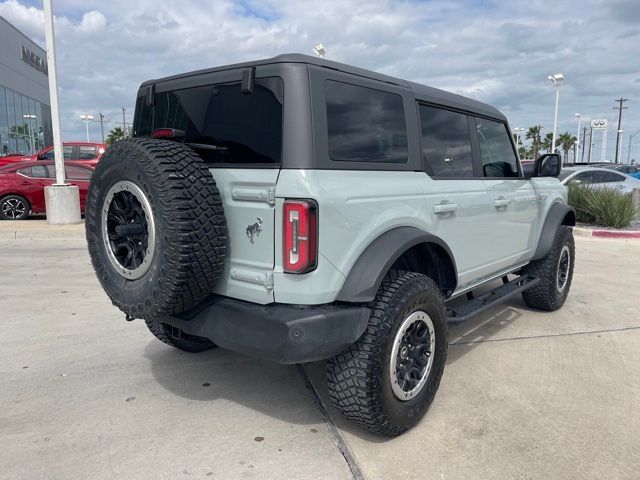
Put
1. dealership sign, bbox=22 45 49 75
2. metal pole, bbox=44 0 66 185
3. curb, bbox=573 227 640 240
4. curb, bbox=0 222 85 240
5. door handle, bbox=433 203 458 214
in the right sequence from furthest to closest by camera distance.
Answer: dealership sign, bbox=22 45 49 75 → curb, bbox=573 227 640 240 → metal pole, bbox=44 0 66 185 → curb, bbox=0 222 85 240 → door handle, bbox=433 203 458 214

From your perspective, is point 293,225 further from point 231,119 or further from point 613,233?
point 613,233

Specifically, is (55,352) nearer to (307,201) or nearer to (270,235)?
(270,235)

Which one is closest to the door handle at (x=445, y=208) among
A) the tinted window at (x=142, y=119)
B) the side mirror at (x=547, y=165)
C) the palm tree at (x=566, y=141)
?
the side mirror at (x=547, y=165)

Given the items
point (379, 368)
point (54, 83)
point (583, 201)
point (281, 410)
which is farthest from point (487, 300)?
point (54, 83)

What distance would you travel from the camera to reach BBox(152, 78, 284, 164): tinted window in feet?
8.43

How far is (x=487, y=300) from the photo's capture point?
4020 millimetres

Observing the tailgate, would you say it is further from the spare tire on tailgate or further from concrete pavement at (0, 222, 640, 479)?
concrete pavement at (0, 222, 640, 479)

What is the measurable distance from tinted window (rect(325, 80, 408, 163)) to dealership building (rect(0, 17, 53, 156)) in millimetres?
37240

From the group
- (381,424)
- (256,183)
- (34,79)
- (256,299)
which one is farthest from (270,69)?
(34,79)

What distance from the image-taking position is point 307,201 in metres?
2.37

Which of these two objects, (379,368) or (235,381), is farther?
(235,381)

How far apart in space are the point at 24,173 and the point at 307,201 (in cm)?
1073

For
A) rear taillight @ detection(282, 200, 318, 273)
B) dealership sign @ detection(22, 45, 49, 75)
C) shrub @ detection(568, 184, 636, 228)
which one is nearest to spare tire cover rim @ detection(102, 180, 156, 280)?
rear taillight @ detection(282, 200, 318, 273)

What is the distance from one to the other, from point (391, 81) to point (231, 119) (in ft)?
3.42
